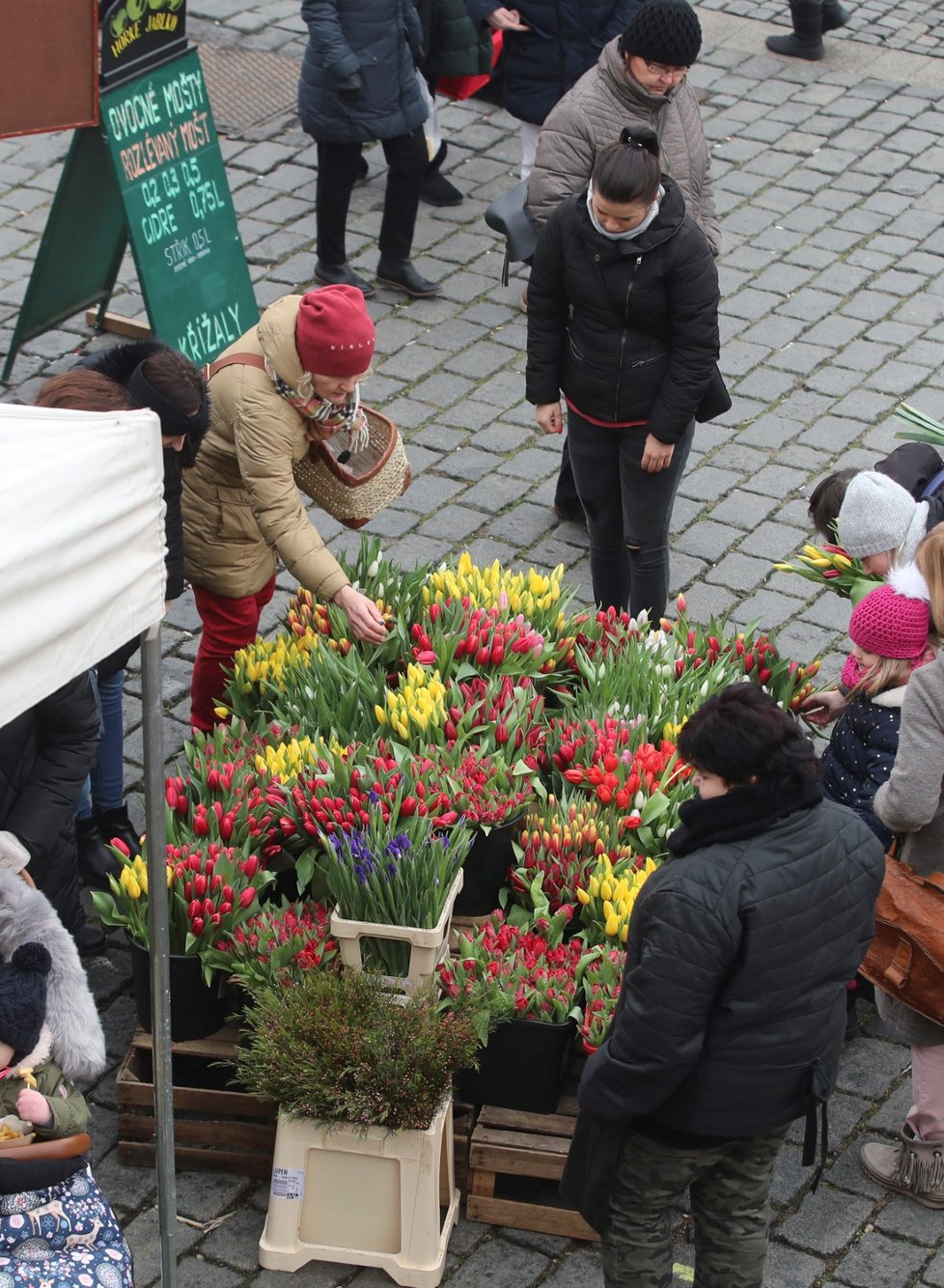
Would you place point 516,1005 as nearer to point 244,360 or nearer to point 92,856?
point 92,856

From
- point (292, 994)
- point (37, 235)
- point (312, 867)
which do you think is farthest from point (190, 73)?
point (292, 994)

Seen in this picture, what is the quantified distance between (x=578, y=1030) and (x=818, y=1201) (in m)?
0.84

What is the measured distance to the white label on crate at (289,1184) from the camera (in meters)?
3.95

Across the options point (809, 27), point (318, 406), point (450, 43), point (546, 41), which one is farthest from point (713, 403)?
point (809, 27)

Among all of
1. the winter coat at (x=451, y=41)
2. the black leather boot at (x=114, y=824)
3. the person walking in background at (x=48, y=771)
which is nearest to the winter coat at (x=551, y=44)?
the winter coat at (x=451, y=41)

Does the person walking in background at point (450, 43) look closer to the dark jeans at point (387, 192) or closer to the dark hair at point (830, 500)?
the dark jeans at point (387, 192)

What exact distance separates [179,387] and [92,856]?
1.57 m

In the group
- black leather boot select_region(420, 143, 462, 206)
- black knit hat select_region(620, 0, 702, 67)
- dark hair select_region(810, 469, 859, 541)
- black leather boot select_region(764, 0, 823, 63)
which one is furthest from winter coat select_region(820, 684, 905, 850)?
black leather boot select_region(764, 0, 823, 63)

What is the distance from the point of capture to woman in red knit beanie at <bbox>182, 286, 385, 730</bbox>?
15.1ft

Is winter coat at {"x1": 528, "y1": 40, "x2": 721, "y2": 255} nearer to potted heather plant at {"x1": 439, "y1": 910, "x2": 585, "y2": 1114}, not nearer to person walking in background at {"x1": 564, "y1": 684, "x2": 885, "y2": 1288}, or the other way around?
potted heather plant at {"x1": 439, "y1": 910, "x2": 585, "y2": 1114}

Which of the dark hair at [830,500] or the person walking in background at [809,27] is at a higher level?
the dark hair at [830,500]

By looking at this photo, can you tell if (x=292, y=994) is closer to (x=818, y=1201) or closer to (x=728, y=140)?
(x=818, y=1201)

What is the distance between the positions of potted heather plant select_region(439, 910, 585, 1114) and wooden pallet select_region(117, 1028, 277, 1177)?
55 centimetres

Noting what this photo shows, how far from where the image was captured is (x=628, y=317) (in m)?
5.36
